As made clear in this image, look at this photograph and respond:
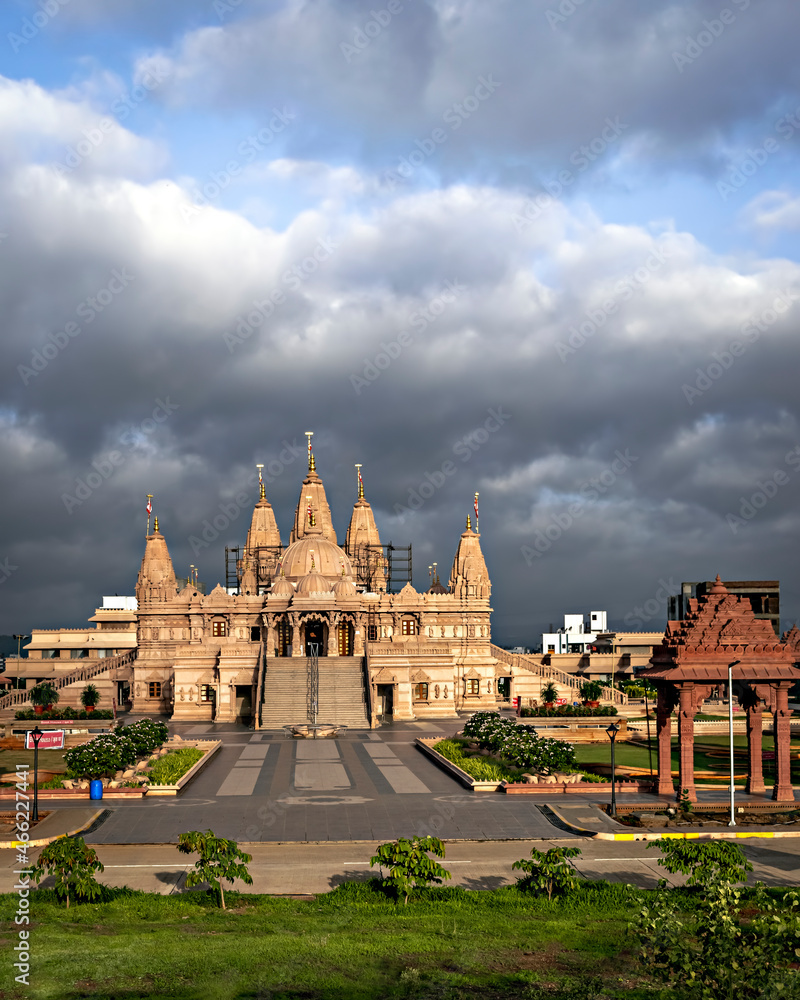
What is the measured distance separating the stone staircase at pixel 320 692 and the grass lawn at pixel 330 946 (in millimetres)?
46089

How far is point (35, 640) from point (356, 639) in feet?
200

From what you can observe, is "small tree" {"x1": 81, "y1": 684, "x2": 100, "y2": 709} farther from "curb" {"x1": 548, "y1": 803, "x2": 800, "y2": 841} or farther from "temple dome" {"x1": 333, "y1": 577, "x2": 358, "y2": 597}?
"curb" {"x1": 548, "y1": 803, "x2": 800, "y2": 841}

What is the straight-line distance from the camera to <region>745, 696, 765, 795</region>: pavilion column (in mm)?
41062

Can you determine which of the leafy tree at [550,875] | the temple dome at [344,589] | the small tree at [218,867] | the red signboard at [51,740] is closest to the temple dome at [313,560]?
the temple dome at [344,589]

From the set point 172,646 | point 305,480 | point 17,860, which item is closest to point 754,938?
point 17,860

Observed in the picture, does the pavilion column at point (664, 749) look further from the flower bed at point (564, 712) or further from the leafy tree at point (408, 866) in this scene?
the flower bed at point (564, 712)

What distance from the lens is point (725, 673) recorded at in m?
40.0

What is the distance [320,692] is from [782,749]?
4043cm

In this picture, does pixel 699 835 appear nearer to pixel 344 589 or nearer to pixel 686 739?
pixel 686 739

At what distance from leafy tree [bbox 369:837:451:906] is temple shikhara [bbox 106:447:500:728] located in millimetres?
45872

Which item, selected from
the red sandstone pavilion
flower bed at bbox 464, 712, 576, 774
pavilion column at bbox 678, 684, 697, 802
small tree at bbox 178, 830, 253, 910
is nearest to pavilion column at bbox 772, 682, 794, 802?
the red sandstone pavilion

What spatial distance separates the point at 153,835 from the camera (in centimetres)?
3434

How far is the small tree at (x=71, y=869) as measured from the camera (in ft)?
79.7

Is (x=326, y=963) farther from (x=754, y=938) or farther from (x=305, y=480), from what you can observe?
(x=305, y=480)
